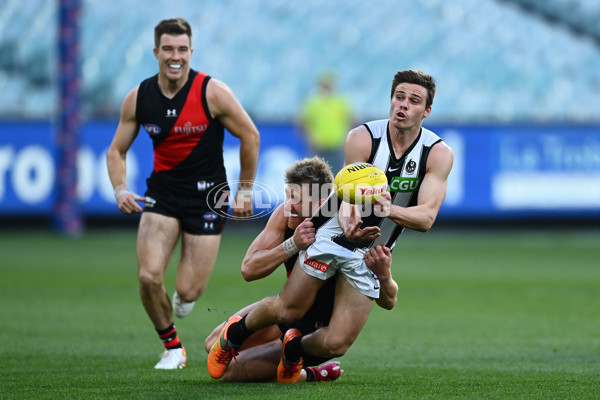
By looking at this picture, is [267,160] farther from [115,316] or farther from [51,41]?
[115,316]

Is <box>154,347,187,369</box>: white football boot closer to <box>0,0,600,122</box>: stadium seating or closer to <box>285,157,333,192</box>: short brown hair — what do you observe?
<box>285,157,333,192</box>: short brown hair

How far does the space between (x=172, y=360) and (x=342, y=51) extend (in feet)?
53.0

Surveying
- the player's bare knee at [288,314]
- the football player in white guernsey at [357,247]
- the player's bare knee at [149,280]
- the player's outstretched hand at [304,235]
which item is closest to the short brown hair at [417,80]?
the football player in white guernsey at [357,247]

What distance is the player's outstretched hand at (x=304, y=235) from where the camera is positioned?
19.7ft

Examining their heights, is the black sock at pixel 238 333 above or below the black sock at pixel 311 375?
above

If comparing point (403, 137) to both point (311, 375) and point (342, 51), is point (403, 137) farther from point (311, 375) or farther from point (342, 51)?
point (342, 51)

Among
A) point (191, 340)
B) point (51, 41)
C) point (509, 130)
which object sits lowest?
point (191, 340)

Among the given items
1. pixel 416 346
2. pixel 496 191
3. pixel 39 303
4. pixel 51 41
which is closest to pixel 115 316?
pixel 39 303

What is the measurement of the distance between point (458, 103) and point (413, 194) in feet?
50.0

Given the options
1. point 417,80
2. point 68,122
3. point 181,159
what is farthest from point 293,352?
point 68,122

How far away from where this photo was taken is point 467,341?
27.0 feet

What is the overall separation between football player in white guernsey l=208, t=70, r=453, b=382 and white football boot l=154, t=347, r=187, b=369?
0.68 meters

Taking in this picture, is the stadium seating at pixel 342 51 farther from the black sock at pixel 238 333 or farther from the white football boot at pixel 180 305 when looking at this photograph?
the black sock at pixel 238 333

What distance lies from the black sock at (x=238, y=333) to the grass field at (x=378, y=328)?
0.94 feet
